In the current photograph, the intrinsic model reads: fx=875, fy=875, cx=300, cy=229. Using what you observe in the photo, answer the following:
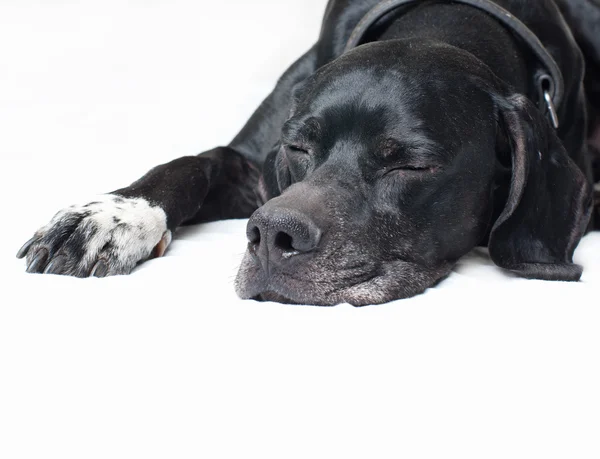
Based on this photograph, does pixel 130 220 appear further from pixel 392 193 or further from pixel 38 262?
pixel 392 193

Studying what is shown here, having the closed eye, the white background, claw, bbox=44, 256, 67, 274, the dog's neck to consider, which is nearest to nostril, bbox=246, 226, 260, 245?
the white background

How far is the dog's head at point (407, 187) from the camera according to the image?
2.36m

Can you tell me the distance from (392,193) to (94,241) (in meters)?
0.93

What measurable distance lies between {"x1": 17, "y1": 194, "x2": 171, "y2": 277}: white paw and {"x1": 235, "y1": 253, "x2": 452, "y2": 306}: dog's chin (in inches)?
19.1

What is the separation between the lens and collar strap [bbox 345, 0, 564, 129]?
3307mm

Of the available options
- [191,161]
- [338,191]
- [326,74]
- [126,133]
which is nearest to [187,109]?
[126,133]

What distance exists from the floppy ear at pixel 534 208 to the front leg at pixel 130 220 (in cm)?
112

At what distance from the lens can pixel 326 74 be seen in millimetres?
2875

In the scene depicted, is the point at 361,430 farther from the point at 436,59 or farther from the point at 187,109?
the point at 187,109

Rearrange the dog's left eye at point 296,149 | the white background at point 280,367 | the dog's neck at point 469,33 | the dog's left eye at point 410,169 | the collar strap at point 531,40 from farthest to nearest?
the collar strap at point 531,40 → the dog's neck at point 469,33 → the dog's left eye at point 296,149 → the dog's left eye at point 410,169 → the white background at point 280,367

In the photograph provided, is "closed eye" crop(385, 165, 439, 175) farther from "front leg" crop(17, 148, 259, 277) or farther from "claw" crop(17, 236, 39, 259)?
"claw" crop(17, 236, 39, 259)

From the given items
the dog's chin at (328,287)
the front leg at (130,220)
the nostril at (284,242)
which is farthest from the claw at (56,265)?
the nostril at (284,242)

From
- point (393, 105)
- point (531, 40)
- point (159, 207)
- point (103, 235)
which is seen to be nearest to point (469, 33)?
point (531, 40)

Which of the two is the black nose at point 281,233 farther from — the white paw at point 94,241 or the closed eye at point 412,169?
the white paw at point 94,241
